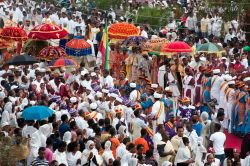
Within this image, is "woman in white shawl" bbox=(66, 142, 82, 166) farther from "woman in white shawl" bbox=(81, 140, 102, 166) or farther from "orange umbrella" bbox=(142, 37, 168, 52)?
"orange umbrella" bbox=(142, 37, 168, 52)

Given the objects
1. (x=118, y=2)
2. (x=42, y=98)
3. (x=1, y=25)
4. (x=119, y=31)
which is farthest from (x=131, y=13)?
(x=42, y=98)

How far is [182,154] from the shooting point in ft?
59.3

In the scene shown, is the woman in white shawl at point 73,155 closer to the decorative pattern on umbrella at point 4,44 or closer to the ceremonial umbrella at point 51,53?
the ceremonial umbrella at point 51,53

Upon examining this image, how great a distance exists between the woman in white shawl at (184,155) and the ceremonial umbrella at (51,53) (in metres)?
7.42

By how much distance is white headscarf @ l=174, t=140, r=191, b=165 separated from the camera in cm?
1805

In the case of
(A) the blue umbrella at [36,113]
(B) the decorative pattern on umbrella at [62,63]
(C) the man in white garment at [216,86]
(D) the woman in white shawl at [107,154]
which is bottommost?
(C) the man in white garment at [216,86]

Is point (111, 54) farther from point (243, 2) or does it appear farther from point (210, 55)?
point (243, 2)

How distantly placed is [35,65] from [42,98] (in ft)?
11.5

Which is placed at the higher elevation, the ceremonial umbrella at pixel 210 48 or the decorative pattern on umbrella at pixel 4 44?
the decorative pattern on umbrella at pixel 4 44

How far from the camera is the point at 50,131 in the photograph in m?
18.8

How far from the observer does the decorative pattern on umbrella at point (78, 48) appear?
26.4m

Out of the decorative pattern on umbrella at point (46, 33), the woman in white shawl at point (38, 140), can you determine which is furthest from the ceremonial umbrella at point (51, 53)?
the woman in white shawl at point (38, 140)

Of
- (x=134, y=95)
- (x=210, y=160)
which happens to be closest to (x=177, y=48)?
(x=134, y=95)

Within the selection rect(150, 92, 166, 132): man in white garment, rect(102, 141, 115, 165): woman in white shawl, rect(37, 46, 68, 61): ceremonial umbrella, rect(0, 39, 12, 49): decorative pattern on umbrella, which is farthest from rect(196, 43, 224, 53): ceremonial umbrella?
rect(102, 141, 115, 165): woman in white shawl
